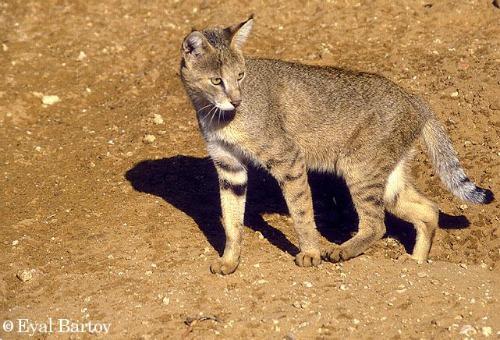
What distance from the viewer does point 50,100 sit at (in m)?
9.42

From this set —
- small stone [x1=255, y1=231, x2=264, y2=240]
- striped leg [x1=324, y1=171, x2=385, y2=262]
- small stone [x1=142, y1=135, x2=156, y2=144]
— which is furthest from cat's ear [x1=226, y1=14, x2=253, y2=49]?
small stone [x1=142, y1=135, x2=156, y2=144]

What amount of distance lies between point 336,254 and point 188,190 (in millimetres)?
2088

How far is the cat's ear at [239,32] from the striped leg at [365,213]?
1.56 m

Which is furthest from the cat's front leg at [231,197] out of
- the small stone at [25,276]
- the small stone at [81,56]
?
the small stone at [81,56]

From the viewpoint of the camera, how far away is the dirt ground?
577cm

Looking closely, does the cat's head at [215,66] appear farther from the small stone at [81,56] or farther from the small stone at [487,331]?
the small stone at [81,56]

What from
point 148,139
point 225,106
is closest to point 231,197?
point 225,106

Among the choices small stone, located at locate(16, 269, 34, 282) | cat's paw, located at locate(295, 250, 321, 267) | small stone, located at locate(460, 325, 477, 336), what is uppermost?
small stone, located at locate(460, 325, 477, 336)

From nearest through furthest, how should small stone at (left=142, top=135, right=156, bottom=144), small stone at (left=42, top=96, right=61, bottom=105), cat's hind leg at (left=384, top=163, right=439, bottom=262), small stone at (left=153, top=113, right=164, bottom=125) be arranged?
cat's hind leg at (left=384, top=163, right=439, bottom=262), small stone at (left=142, top=135, right=156, bottom=144), small stone at (left=153, top=113, right=164, bottom=125), small stone at (left=42, top=96, right=61, bottom=105)

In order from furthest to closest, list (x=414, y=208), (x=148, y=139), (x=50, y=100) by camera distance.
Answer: (x=50, y=100) < (x=148, y=139) < (x=414, y=208)

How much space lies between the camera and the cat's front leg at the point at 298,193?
6191 mm

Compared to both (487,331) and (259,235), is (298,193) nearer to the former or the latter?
(259,235)

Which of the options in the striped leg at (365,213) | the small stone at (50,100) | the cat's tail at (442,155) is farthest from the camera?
the small stone at (50,100)

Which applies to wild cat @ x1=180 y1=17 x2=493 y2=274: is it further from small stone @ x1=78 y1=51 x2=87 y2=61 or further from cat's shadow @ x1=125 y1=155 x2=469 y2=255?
small stone @ x1=78 y1=51 x2=87 y2=61
